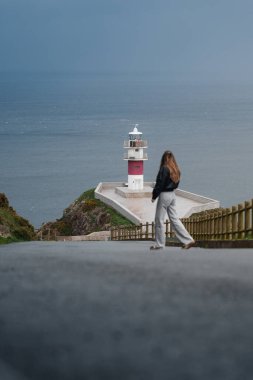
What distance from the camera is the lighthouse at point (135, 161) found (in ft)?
241

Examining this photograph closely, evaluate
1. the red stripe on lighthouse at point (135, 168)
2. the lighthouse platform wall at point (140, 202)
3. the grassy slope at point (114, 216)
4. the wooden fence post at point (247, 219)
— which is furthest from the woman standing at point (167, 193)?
the red stripe on lighthouse at point (135, 168)

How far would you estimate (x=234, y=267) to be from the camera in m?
9.74

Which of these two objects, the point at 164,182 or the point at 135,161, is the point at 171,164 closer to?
the point at 164,182

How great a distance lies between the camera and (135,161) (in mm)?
75562

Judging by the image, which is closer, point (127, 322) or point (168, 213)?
point (127, 322)

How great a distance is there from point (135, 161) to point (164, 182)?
61590 millimetres

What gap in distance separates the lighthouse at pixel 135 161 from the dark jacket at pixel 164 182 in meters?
58.9

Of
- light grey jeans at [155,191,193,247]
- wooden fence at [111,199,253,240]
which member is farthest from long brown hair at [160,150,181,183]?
wooden fence at [111,199,253,240]

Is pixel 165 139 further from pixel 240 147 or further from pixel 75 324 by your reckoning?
pixel 75 324

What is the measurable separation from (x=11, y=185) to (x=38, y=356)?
112820 millimetres

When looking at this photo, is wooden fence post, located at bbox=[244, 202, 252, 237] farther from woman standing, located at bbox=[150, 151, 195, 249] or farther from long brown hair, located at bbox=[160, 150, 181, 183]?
long brown hair, located at bbox=[160, 150, 181, 183]

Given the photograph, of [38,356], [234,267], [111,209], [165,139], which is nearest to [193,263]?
[234,267]

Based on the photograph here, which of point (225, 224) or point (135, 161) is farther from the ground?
point (135, 161)

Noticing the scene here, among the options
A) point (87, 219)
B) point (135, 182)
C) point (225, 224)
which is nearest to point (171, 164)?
point (225, 224)
